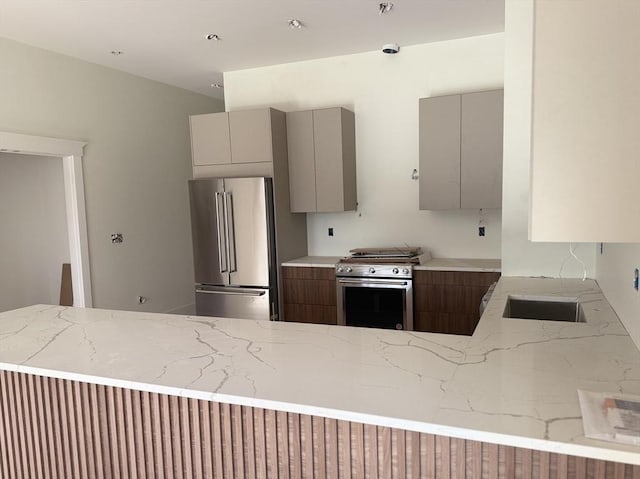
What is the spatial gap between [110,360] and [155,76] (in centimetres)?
421

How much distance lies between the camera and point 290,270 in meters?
4.44

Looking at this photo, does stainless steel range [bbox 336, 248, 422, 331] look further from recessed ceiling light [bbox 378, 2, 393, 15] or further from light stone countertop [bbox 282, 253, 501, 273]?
recessed ceiling light [bbox 378, 2, 393, 15]

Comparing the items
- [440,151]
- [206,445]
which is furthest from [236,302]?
[206,445]

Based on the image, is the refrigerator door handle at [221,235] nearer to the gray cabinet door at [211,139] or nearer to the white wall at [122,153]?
the gray cabinet door at [211,139]

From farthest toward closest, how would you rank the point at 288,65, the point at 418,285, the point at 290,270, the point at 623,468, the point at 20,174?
the point at 20,174, the point at 288,65, the point at 290,270, the point at 418,285, the point at 623,468

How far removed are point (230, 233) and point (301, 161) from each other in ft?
3.10

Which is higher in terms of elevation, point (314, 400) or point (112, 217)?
point (112, 217)

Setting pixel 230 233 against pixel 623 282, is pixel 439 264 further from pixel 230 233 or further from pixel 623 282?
pixel 623 282

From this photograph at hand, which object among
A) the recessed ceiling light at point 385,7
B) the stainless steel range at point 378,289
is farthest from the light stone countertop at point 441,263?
the recessed ceiling light at point 385,7

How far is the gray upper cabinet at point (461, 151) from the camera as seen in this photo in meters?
3.92

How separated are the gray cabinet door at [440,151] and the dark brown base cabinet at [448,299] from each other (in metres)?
0.62

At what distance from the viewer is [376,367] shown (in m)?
1.53

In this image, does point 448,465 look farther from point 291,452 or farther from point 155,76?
point 155,76

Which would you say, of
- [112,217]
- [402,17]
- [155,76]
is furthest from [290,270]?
[155,76]
